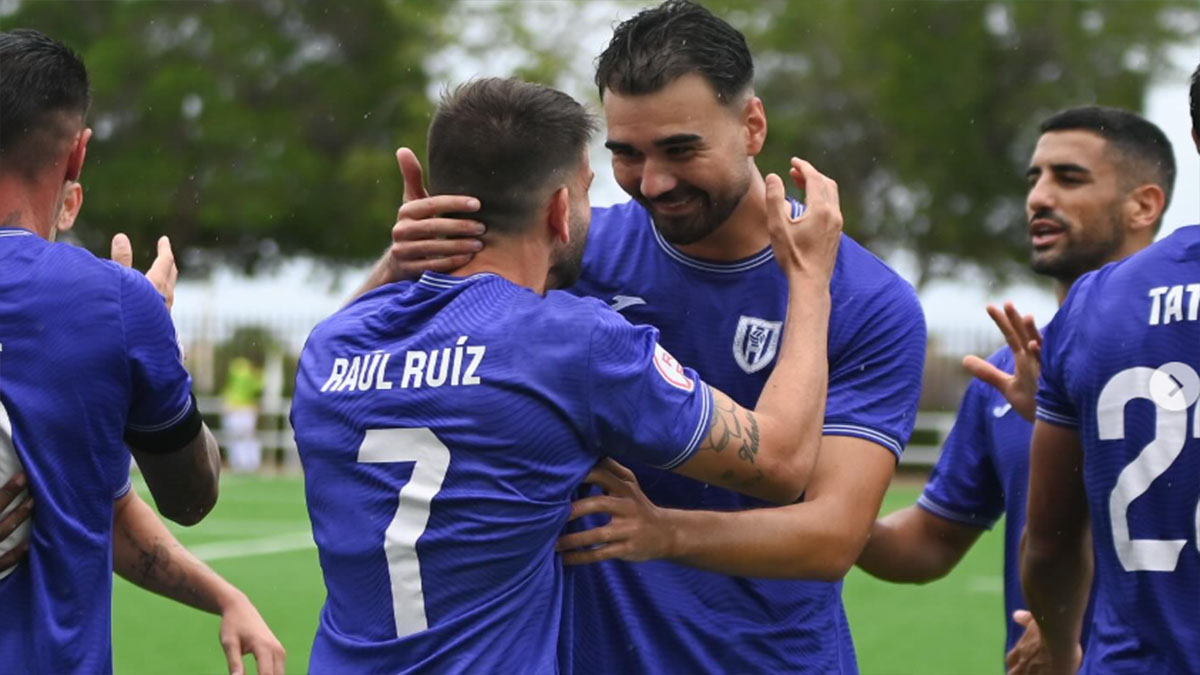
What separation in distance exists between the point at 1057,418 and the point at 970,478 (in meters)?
2.03

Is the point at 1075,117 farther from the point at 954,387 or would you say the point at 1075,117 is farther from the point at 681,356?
the point at 954,387

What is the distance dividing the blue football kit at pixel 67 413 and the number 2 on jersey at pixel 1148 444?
6.98ft

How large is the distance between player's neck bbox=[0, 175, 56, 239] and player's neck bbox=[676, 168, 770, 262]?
5.37 ft

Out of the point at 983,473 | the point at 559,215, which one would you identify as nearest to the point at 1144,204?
the point at 983,473

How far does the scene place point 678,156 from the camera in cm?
425

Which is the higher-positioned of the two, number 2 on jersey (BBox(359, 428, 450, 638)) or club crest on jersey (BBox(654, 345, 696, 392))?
club crest on jersey (BBox(654, 345, 696, 392))

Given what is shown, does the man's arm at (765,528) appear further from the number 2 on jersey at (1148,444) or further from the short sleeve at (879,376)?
the number 2 on jersey at (1148,444)

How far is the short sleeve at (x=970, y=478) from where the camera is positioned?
593 centimetres

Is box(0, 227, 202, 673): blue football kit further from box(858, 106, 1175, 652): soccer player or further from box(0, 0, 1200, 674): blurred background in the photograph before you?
box(0, 0, 1200, 674): blurred background

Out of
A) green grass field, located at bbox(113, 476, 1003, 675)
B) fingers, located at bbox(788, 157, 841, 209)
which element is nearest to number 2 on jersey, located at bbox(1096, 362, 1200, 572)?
fingers, located at bbox(788, 157, 841, 209)

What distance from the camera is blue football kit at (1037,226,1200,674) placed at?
3.47 meters

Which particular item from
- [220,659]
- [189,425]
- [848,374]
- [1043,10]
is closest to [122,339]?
[189,425]

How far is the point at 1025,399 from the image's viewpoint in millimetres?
4543

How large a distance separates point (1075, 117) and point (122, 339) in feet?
13.3
